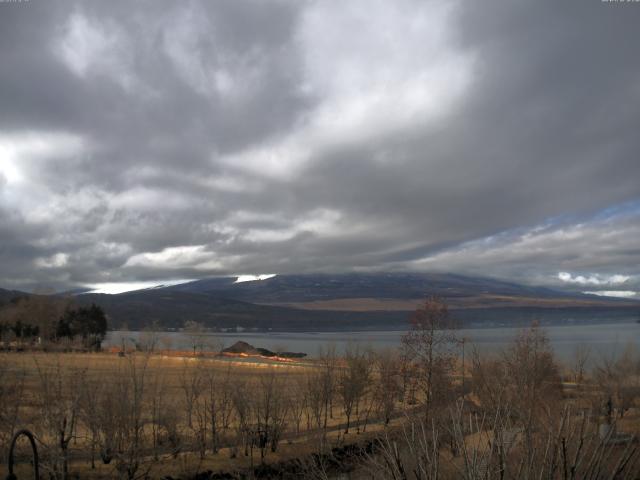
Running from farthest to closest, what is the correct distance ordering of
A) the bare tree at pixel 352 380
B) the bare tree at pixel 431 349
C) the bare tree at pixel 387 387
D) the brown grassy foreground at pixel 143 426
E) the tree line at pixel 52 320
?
the tree line at pixel 52 320 < the bare tree at pixel 352 380 < the bare tree at pixel 387 387 < the bare tree at pixel 431 349 < the brown grassy foreground at pixel 143 426

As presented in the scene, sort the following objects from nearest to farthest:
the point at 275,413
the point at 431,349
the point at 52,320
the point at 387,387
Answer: the point at 275,413
the point at 431,349
the point at 387,387
the point at 52,320

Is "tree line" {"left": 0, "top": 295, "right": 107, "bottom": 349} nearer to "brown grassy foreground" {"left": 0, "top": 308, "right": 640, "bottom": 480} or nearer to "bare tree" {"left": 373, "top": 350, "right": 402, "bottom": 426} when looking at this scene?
"brown grassy foreground" {"left": 0, "top": 308, "right": 640, "bottom": 480}

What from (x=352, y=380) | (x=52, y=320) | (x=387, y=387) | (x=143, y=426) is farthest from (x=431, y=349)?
(x=52, y=320)

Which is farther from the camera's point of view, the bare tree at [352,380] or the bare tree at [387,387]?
the bare tree at [352,380]

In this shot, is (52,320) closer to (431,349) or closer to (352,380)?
(352,380)

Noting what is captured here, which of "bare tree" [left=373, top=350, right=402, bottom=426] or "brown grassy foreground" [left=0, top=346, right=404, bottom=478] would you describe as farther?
"bare tree" [left=373, top=350, right=402, bottom=426]

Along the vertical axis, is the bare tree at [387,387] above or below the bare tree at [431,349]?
below

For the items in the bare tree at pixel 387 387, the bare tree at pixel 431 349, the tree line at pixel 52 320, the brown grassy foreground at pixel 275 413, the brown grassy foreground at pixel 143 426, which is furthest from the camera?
the tree line at pixel 52 320

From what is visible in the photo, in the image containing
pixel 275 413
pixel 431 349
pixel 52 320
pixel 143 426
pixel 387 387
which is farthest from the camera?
pixel 52 320

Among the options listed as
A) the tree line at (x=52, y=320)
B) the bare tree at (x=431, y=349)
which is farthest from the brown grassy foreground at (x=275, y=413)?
the tree line at (x=52, y=320)

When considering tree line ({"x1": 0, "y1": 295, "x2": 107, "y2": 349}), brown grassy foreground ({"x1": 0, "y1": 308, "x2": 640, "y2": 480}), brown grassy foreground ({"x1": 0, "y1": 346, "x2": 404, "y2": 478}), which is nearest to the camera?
brown grassy foreground ({"x1": 0, "y1": 308, "x2": 640, "y2": 480})

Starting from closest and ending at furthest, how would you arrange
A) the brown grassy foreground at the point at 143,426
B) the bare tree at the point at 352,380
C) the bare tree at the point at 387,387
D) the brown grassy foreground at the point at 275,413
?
the brown grassy foreground at the point at 275,413
the brown grassy foreground at the point at 143,426
the bare tree at the point at 387,387
the bare tree at the point at 352,380

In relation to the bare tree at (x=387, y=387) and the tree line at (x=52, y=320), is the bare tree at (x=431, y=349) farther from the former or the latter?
the tree line at (x=52, y=320)

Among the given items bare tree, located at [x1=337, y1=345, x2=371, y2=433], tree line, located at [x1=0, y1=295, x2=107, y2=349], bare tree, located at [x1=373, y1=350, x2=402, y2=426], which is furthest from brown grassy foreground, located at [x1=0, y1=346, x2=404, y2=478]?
tree line, located at [x1=0, y1=295, x2=107, y2=349]
